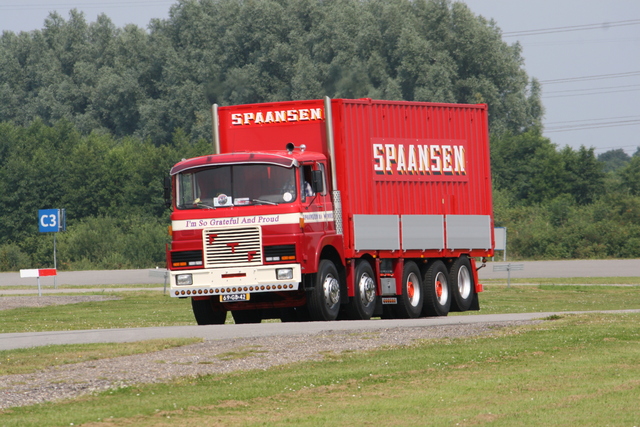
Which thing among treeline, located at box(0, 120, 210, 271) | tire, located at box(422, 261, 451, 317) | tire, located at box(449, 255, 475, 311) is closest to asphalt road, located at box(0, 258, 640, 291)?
treeline, located at box(0, 120, 210, 271)

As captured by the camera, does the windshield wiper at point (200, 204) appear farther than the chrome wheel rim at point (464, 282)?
No

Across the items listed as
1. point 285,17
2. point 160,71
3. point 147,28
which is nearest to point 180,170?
point 285,17

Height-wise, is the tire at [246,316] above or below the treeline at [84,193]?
below

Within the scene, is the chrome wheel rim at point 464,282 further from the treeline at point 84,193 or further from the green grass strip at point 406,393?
the treeline at point 84,193

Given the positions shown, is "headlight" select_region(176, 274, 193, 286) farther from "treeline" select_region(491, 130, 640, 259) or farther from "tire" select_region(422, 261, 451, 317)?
"treeline" select_region(491, 130, 640, 259)

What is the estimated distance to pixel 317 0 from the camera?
Answer: 3452 inches

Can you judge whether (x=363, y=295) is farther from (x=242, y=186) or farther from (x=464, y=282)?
(x=464, y=282)

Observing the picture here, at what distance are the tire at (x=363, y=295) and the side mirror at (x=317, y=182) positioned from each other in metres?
2.23

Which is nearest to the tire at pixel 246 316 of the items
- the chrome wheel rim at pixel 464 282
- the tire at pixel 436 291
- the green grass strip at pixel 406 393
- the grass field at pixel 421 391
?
the tire at pixel 436 291

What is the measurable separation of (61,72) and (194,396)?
93771 mm

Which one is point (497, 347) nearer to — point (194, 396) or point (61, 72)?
point (194, 396)

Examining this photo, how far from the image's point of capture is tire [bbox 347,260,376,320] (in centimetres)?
2142

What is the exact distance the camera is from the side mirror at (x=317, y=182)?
65.4 feet

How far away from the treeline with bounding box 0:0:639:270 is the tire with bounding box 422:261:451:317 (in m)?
36.4
